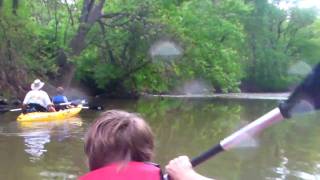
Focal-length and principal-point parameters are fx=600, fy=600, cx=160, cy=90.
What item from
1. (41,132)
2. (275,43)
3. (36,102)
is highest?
(275,43)

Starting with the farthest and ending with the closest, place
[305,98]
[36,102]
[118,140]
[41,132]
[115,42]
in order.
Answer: [115,42] < [36,102] < [41,132] < [118,140] < [305,98]

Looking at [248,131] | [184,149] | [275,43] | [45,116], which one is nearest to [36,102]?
[45,116]

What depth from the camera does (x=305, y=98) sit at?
6.69 ft

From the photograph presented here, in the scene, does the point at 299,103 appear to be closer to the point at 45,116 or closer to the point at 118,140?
the point at 118,140

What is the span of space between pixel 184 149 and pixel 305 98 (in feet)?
37.6

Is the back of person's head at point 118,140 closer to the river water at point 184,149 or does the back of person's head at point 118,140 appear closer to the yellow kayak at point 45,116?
the river water at point 184,149

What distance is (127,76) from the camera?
3466 cm

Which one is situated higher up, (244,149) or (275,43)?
(275,43)

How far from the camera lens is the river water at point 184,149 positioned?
34.6 feet

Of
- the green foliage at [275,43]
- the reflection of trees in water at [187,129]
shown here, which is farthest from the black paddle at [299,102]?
the green foliage at [275,43]

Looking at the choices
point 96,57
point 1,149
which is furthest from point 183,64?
point 1,149

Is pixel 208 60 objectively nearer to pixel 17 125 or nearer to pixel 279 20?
pixel 17 125

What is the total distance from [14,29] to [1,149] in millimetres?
12982

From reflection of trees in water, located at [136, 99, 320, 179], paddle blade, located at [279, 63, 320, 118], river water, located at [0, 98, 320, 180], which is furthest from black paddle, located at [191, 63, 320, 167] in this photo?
reflection of trees in water, located at [136, 99, 320, 179]
